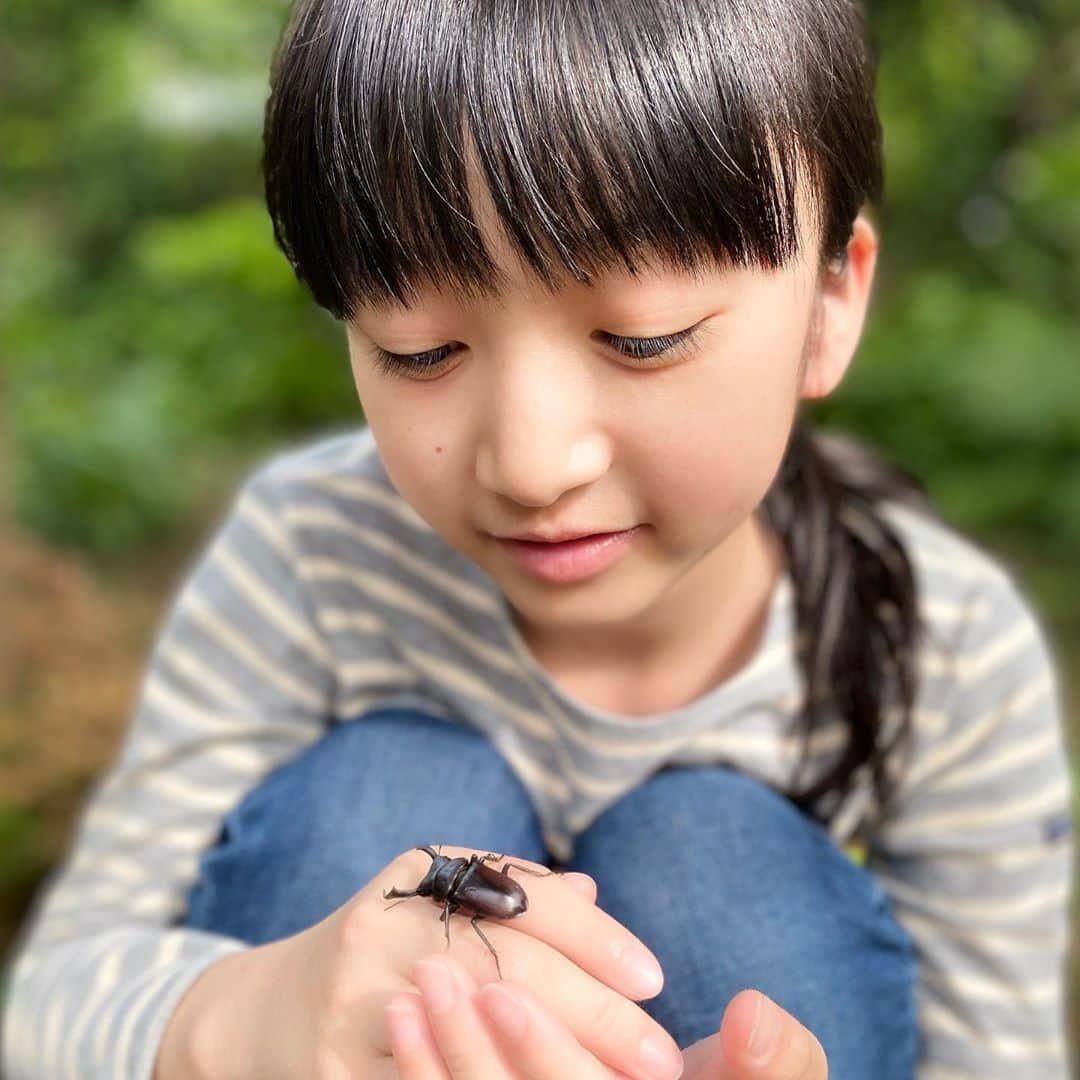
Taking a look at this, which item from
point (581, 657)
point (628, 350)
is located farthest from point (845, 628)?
point (628, 350)

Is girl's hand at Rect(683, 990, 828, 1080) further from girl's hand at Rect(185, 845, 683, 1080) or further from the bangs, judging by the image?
the bangs

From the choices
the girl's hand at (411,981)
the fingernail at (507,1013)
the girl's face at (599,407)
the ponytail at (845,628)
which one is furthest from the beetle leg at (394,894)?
the ponytail at (845,628)

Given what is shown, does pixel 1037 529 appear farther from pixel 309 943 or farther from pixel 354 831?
pixel 309 943

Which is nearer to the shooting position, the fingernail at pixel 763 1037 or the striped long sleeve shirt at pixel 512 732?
the fingernail at pixel 763 1037

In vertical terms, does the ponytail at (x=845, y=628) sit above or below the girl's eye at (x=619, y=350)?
below

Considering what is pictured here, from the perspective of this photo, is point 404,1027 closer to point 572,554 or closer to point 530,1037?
point 530,1037

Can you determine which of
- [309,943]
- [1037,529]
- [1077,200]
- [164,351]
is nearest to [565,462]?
[309,943]

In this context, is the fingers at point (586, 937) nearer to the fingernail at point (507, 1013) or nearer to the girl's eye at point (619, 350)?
the fingernail at point (507, 1013)
